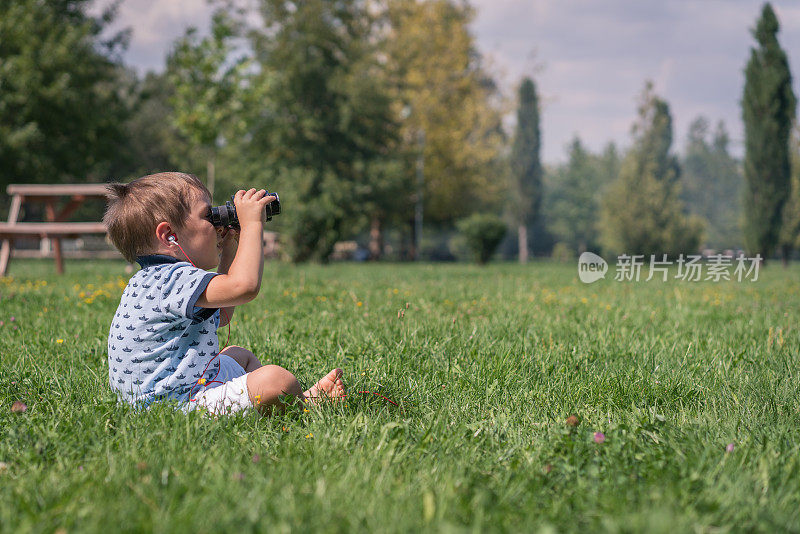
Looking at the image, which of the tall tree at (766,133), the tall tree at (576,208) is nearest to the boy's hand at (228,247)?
the tall tree at (766,133)

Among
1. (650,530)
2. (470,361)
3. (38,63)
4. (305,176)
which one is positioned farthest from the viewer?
(305,176)

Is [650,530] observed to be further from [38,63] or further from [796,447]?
[38,63]

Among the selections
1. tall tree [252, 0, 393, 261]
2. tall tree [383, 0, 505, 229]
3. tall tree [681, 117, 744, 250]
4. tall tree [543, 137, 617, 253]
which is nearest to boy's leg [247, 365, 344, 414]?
tall tree [252, 0, 393, 261]

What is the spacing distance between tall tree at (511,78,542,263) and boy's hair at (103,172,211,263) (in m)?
36.6

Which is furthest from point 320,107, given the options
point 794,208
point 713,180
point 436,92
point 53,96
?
point 713,180

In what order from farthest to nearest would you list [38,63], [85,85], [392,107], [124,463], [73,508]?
[392,107] < [85,85] < [38,63] < [124,463] < [73,508]

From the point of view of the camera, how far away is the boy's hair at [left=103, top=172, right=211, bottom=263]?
8.13 feet

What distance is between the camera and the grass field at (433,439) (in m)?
1.65

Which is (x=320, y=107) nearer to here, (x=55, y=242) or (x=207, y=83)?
(x=207, y=83)

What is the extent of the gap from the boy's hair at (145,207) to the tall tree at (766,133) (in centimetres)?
2663

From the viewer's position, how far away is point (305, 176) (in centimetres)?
2588

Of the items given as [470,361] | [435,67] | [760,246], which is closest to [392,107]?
[435,67]

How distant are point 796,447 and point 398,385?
5.63 ft

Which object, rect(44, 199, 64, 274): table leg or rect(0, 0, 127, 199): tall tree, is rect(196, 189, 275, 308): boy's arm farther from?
rect(0, 0, 127, 199): tall tree
